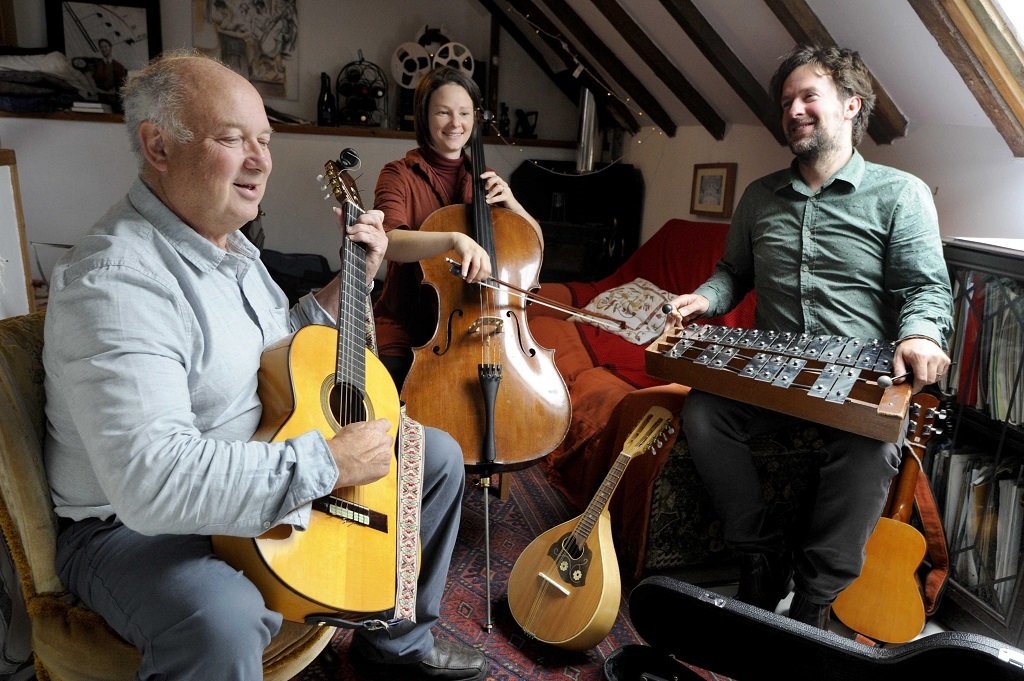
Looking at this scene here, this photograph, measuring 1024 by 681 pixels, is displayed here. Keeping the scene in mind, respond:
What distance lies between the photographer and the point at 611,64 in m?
3.88

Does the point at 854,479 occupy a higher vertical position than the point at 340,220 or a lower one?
lower

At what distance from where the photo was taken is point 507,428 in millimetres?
1791

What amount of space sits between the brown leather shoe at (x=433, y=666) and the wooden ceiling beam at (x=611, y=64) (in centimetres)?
333

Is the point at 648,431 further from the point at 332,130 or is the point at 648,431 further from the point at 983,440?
the point at 332,130

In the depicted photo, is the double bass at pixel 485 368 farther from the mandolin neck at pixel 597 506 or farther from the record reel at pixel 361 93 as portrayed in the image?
the record reel at pixel 361 93

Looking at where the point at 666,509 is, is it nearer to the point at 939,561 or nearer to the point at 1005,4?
the point at 939,561

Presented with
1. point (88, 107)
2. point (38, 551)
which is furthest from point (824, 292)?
point (88, 107)

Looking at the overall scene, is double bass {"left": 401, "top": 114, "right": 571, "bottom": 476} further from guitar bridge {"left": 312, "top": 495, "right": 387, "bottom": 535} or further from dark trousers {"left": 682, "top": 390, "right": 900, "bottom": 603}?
guitar bridge {"left": 312, "top": 495, "right": 387, "bottom": 535}

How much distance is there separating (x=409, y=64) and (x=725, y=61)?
2627 mm

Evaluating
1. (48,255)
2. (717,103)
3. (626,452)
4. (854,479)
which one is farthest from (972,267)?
(48,255)

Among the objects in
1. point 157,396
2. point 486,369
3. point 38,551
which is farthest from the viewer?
point 486,369

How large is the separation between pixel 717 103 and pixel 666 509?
232cm

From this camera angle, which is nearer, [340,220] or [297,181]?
[340,220]

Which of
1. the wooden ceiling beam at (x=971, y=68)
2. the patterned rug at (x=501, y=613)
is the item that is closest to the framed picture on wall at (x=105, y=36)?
the patterned rug at (x=501, y=613)
